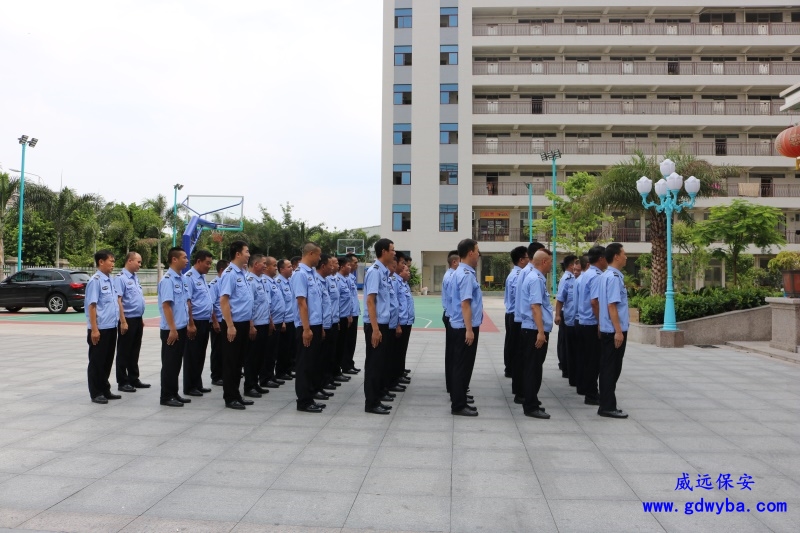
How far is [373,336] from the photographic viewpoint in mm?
5969

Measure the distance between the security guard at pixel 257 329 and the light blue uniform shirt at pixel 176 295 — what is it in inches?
27.6

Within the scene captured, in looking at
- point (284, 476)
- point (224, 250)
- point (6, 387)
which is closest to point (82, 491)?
point (284, 476)

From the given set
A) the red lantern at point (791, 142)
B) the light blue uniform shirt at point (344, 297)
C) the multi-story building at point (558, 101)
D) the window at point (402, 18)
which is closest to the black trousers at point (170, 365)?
the light blue uniform shirt at point (344, 297)

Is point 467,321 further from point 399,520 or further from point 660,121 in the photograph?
point 660,121

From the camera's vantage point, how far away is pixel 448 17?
3919cm

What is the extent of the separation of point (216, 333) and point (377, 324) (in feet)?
7.94

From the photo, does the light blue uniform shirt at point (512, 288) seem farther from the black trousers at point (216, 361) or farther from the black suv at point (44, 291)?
the black suv at point (44, 291)

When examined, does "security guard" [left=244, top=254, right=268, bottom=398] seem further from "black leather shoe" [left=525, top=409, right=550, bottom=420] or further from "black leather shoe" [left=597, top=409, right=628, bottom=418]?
"black leather shoe" [left=597, top=409, right=628, bottom=418]

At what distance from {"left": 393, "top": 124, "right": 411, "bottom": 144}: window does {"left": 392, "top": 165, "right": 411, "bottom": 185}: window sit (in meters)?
1.65

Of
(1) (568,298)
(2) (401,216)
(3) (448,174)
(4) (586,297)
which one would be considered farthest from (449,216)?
(4) (586,297)

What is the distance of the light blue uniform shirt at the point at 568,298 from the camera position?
7.55 meters

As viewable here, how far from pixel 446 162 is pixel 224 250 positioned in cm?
2903

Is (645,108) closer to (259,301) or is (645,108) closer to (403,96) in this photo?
(403,96)

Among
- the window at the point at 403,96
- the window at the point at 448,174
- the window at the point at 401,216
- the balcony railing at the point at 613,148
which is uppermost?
the window at the point at 403,96
